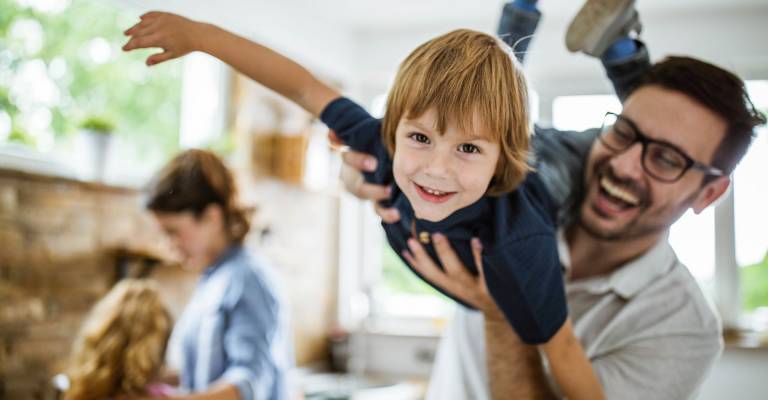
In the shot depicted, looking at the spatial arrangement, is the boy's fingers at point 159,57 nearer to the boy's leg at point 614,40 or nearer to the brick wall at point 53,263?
the boy's leg at point 614,40

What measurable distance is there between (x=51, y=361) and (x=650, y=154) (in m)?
1.44

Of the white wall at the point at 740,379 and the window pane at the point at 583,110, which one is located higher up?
the window pane at the point at 583,110

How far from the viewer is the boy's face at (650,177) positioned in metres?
0.69

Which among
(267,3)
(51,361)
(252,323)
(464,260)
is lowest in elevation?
(51,361)

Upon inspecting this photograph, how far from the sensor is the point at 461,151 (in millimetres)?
555

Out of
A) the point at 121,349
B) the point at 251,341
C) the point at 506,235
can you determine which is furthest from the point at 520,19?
the point at 121,349

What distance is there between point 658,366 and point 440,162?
38 centimetres

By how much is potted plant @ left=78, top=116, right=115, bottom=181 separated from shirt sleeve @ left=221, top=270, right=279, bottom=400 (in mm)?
678

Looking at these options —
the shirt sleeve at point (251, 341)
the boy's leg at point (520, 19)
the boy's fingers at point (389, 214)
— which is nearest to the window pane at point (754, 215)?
Answer: the boy's leg at point (520, 19)

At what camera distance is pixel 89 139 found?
1.71 metres

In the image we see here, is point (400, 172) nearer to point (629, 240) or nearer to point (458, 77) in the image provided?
point (458, 77)

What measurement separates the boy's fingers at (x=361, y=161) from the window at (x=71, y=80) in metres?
0.86

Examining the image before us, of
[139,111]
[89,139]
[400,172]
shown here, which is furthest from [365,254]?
[400,172]

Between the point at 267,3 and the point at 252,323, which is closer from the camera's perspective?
the point at 252,323
